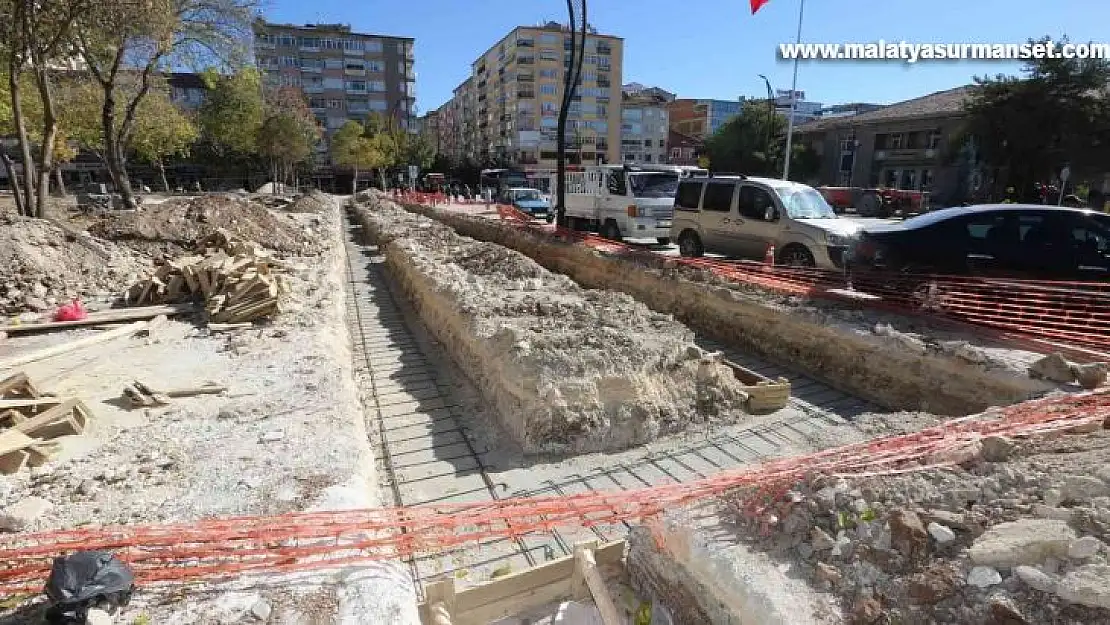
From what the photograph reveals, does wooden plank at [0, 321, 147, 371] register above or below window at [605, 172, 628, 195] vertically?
below

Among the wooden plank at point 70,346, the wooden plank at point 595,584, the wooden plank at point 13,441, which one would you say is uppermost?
the wooden plank at point 13,441

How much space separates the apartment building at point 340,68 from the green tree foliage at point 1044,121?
59.0 m

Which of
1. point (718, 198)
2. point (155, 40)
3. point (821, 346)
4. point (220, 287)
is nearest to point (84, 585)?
point (220, 287)

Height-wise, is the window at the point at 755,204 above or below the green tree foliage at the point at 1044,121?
below

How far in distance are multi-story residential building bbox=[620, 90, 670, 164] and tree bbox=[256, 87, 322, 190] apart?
48474 millimetres

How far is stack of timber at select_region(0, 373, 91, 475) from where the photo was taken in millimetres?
3922

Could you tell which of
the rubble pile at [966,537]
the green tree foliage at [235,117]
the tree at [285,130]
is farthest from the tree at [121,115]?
the rubble pile at [966,537]

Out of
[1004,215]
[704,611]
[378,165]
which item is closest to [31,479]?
[704,611]

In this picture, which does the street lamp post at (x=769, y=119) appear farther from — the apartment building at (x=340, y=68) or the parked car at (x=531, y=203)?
the apartment building at (x=340, y=68)

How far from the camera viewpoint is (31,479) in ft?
12.5

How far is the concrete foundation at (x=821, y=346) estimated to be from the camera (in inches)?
220

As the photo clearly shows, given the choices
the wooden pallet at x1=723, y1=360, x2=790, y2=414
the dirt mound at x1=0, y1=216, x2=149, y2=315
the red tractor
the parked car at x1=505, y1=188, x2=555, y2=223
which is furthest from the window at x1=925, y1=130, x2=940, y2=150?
the dirt mound at x1=0, y1=216, x2=149, y2=315

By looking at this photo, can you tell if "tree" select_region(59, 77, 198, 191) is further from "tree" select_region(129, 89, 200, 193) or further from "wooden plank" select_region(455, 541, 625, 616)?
"wooden plank" select_region(455, 541, 625, 616)

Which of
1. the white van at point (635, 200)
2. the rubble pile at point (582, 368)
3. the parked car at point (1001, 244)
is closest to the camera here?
the rubble pile at point (582, 368)
